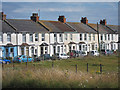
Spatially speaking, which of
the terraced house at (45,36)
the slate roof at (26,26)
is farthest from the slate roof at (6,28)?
the slate roof at (26,26)

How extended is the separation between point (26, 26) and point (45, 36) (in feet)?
13.0

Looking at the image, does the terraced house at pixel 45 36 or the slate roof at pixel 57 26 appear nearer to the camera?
the terraced house at pixel 45 36

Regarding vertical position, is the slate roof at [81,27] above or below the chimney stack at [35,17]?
below

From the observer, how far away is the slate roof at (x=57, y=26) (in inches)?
1708

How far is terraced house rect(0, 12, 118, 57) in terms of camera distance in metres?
36.0

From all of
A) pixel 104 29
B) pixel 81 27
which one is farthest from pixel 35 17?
pixel 104 29

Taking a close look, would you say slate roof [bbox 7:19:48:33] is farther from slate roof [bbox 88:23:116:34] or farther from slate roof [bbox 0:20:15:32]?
slate roof [bbox 88:23:116:34]

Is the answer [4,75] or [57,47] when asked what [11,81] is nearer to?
[4,75]

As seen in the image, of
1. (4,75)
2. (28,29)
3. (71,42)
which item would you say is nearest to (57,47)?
(71,42)

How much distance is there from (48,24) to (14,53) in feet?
38.8

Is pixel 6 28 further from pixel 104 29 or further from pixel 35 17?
pixel 104 29

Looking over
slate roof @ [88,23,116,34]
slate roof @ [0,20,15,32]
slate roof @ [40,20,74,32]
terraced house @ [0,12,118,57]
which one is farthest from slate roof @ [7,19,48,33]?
slate roof @ [88,23,116,34]

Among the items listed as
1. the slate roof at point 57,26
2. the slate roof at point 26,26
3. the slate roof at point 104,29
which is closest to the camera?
the slate roof at point 26,26

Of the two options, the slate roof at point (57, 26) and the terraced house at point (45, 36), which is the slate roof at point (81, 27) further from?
the slate roof at point (57, 26)
